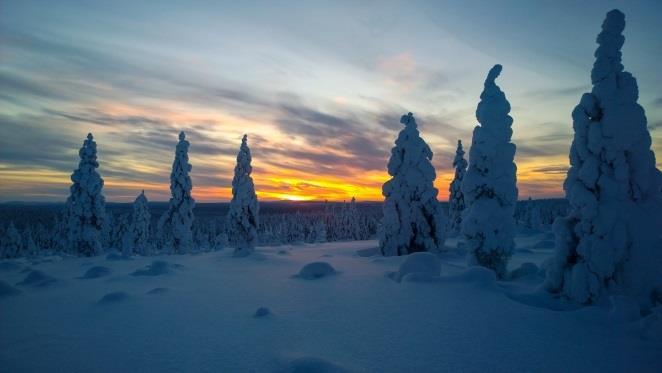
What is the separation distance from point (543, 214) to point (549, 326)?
126m

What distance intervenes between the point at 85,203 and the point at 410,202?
31.3 meters

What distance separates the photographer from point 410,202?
76.8 feet

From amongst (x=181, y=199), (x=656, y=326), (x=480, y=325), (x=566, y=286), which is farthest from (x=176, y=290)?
(x=181, y=199)

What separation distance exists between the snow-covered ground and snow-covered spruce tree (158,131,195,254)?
2836cm

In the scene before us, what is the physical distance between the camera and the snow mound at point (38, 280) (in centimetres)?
1266

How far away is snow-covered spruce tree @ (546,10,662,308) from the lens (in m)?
9.19

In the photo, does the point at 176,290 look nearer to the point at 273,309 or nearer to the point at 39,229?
the point at 273,309

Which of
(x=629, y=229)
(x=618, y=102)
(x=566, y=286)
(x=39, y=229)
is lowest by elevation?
(x=39, y=229)

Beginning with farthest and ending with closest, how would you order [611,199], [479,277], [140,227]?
[140,227], [479,277], [611,199]

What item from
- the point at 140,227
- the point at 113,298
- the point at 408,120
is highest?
the point at 408,120

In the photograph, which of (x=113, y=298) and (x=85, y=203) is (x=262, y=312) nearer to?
(x=113, y=298)

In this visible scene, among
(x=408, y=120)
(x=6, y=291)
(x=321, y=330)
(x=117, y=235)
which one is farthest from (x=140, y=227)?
(x=321, y=330)

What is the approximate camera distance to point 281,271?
15914mm

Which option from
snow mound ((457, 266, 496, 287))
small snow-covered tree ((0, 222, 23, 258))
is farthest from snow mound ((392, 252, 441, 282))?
small snow-covered tree ((0, 222, 23, 258))
